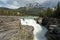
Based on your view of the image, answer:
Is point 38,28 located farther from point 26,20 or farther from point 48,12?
point 48,12

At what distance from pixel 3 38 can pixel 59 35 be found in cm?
669

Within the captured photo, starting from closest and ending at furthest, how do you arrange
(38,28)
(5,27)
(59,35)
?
(5,27)
(59,35)
(38,28)

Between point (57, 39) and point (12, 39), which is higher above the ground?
point (12, 39)

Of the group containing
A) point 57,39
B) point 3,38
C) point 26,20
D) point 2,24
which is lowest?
point 57,39

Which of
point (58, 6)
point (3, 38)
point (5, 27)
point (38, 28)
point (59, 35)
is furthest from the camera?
point (58, 6)

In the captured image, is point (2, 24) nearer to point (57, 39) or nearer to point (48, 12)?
point (57, 39)

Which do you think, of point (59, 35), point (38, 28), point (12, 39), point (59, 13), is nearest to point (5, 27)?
point (12, 39)

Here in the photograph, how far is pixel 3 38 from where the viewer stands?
1.20m

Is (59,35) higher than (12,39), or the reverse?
(12,39)

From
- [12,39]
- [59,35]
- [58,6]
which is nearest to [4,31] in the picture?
[12,39]

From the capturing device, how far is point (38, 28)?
11.6 metres

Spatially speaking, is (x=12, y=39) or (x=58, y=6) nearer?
(x=12, y=39)

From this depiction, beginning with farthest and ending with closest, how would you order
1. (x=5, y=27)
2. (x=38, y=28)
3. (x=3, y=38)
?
(x=38, y=28) → (x=5, y=27) → (x=3, y=38)

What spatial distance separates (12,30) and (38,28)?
1034 cm
